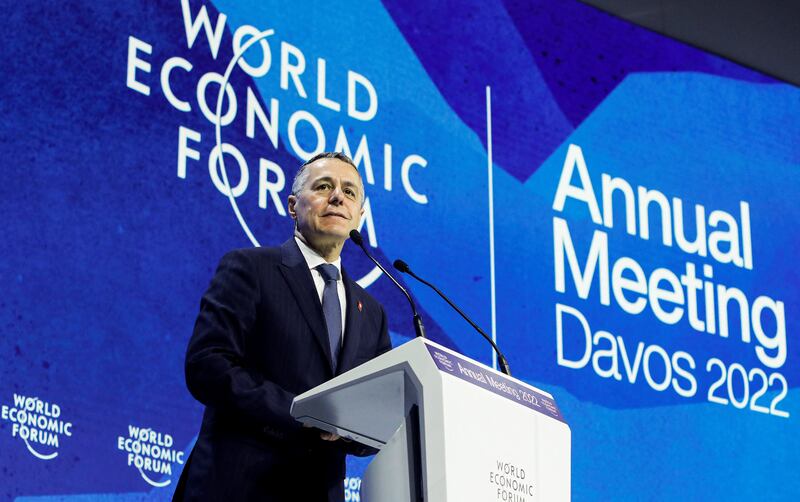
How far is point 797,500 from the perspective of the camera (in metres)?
4.72

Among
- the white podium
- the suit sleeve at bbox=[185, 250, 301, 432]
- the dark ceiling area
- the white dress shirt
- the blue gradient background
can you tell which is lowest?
the white podium

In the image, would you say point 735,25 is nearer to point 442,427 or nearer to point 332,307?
point 332,307

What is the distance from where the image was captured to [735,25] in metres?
5.45

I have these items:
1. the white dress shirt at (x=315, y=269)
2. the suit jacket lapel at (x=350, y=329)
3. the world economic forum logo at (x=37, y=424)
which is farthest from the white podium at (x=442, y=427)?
the world economic forum logo at (x=37, y=424)

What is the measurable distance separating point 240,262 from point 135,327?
923 mm

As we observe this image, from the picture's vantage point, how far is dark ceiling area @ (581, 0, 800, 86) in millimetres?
5145

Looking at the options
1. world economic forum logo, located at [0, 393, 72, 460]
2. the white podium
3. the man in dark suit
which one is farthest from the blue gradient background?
the white podium

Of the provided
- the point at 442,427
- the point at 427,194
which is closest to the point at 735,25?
the point at 427,194

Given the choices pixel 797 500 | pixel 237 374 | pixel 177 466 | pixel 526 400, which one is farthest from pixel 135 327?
pixel 797 500

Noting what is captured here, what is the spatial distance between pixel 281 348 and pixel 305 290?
0.48ft

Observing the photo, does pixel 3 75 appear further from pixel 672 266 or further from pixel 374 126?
pixel 672 266

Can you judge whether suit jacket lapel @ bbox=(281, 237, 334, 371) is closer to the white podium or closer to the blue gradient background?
the white podium

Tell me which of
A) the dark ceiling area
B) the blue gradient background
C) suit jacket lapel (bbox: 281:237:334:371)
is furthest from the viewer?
the dark ceiling area

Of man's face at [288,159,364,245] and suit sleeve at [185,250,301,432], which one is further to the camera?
man's face at [288,159,364,245]
